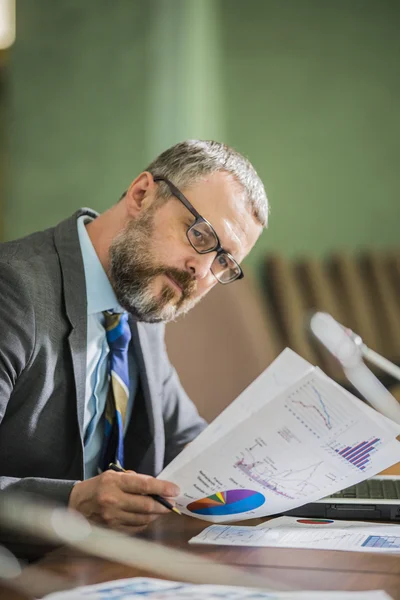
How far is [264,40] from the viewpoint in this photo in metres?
4.03

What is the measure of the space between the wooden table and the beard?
1.80 feet

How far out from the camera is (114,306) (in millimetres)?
1429

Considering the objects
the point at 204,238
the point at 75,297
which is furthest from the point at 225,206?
the point at 75,297

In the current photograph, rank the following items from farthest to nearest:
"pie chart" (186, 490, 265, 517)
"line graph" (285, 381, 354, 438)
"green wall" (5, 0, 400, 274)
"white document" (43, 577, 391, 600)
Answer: "green wall" (5, 0, 400, 274) < "pie chart" (186, 490, 265, 517) < "line graph" (285, 381, 354, 438) < "white document" (43, 577, 391, 600)

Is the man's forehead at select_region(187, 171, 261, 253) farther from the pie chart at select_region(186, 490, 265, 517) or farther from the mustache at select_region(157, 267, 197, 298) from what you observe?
the pie chart at select_region(186, 490, 265, 517)

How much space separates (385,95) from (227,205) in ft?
10.2

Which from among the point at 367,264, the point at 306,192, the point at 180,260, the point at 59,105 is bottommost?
the point at 367,264

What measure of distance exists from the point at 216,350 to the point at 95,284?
0.67 m

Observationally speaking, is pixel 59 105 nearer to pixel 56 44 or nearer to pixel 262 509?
pixel 56 44

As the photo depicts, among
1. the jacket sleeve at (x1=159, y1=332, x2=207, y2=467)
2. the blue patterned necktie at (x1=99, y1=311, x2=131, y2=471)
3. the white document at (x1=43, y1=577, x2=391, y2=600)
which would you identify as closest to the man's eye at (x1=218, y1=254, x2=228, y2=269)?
the blue patterned necktie at (x1=99, y1=311, x2=131, y2=471)

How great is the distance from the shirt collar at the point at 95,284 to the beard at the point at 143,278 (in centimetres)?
2

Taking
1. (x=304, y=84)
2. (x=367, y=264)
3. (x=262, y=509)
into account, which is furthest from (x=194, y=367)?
(x=304, y=84)

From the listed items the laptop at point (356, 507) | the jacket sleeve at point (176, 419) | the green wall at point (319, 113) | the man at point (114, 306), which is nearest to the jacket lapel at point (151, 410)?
the man at point (114, 306)

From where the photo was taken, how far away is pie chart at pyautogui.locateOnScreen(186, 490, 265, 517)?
38.8 inches
